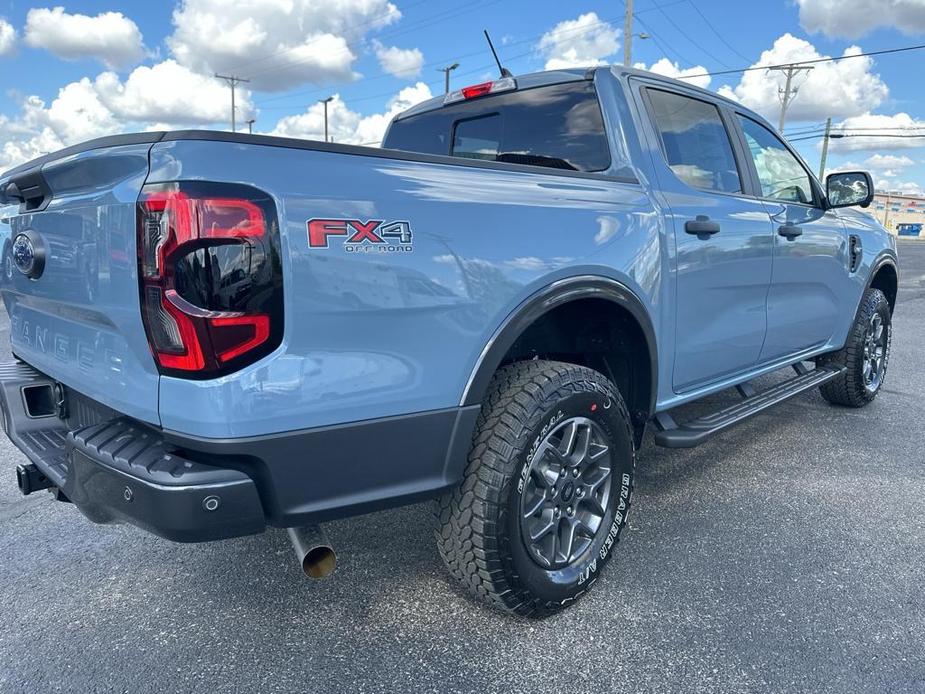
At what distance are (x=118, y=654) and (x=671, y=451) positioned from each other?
10.2ft

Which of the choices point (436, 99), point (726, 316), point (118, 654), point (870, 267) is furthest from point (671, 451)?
point (118, 654)

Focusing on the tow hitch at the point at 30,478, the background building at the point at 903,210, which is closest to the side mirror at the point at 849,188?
the tow hitch at the point at 30,478

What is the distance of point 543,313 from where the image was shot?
7.47 ft

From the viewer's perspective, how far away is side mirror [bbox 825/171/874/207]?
425 cm

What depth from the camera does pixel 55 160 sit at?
2135mm

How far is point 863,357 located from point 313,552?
4420mm

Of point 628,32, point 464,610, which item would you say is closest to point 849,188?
point 464,610

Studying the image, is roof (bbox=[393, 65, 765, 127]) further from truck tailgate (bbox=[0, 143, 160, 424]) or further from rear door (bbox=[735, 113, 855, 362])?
truck tailgate (bbox=[0, 143, 160, 424])

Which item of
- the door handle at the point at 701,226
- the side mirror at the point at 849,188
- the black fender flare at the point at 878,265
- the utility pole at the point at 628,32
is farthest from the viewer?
the utility pole at the point at 628,32

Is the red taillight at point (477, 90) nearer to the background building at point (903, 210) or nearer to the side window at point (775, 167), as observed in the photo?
the side window at point (775, 167)

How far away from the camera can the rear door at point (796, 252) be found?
3.71m

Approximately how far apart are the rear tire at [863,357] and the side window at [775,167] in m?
1.16

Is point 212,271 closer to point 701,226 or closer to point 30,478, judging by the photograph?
point 30,478

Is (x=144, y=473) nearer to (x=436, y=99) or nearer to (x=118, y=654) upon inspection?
(x=118, y=654)
